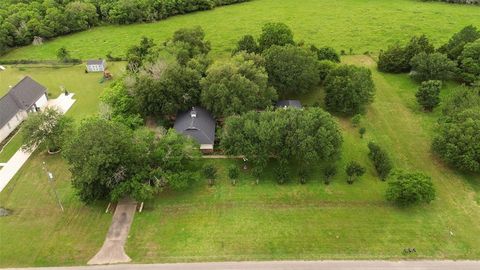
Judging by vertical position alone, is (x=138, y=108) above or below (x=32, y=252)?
above

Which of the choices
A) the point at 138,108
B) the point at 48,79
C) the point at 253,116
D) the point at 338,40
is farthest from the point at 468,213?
the point at 48,79

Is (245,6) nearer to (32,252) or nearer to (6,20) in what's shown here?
(6,20)

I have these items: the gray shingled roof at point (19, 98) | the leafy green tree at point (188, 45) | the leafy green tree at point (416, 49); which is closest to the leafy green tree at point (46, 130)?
the gray shingled roof at point (19, 98)

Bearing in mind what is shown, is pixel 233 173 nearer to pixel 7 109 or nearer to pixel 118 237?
pixel 118 237

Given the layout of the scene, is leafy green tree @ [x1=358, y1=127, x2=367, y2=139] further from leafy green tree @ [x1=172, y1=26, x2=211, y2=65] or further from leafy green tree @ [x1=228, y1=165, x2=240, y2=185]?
leafy green tree @ [x1=172, y1=26, x2=211, y2=65]

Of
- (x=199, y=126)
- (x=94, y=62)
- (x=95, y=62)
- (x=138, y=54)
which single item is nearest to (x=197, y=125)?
(x=199, y=126)

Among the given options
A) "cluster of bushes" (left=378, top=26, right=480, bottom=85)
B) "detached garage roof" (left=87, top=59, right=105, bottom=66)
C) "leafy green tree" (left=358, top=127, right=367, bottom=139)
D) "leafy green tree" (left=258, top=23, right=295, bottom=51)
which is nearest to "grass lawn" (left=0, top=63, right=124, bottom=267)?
"detached garage roof" (left=87, top=59, right=105, bottom=66)
